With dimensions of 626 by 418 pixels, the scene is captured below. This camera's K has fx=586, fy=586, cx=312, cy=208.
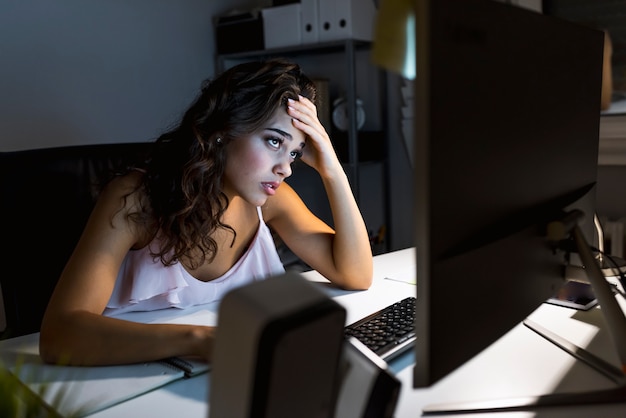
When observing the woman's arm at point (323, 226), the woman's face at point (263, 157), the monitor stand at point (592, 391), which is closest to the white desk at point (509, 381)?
the monitor stand at point (592, 391)

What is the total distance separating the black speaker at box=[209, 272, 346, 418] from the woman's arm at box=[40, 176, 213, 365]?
481 mm

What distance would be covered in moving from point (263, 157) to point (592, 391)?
74 centimetres

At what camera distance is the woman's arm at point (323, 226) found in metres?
1.25

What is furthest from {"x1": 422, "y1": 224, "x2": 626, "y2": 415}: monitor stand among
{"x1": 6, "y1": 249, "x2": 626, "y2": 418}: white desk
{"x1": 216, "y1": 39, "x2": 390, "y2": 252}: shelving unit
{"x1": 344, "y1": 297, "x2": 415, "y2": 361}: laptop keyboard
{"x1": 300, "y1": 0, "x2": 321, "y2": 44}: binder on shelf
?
{"x1": 300, "y1": 0, "x2": 321, "y2": 44}: binder on shelf

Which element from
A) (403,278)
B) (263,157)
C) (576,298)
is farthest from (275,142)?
(576,298)

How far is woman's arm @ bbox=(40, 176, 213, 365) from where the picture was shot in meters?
0.86

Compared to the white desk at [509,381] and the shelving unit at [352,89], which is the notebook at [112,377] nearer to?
the white desk at [509,381]

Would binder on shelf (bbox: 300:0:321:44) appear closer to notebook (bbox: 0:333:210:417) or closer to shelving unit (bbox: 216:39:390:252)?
shelving unit (bbox: 216:39:390:252)

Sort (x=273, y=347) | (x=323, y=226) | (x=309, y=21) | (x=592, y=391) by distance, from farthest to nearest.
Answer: (x=309, y=21), (x=323, y=226), (x=592, y=391), (x=273, y=347)

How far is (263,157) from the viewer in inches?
47.6

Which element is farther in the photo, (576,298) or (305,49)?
(305,49)

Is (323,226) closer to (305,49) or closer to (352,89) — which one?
(352,89)

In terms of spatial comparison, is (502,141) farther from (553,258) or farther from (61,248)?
(61,248)

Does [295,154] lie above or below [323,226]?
above
